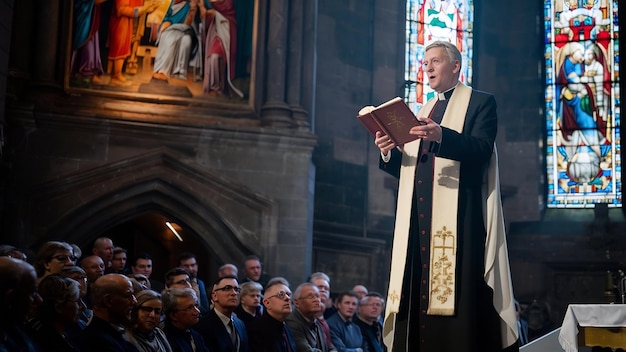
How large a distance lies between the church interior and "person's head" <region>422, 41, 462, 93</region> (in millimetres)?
6048

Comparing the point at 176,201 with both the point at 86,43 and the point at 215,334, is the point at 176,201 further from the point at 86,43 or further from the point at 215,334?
the point at 215,334

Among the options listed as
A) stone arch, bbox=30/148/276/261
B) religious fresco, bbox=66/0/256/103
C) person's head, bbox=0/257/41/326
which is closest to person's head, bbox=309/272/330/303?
stone arch, bbox=30/148/276/261

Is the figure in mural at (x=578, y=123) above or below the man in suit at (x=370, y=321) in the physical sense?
above

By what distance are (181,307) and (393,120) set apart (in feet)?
9.31

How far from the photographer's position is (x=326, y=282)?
9.33 metres

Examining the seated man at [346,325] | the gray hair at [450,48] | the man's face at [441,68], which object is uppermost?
the gray hair at [450,48]

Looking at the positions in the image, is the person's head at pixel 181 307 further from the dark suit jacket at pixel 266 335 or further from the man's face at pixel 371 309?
the man's face at pixel 371 309

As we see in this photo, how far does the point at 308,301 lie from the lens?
26.8 feet

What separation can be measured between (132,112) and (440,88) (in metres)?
7.58

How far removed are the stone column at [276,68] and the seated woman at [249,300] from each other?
402 cm

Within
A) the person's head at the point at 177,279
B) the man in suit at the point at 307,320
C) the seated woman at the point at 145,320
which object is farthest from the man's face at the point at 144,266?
the seated woman at the point at 145,320

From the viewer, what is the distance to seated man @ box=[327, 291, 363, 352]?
9.39 meters

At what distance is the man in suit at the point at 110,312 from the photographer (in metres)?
5.26

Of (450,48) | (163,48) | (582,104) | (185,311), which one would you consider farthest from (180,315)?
(582,104)
